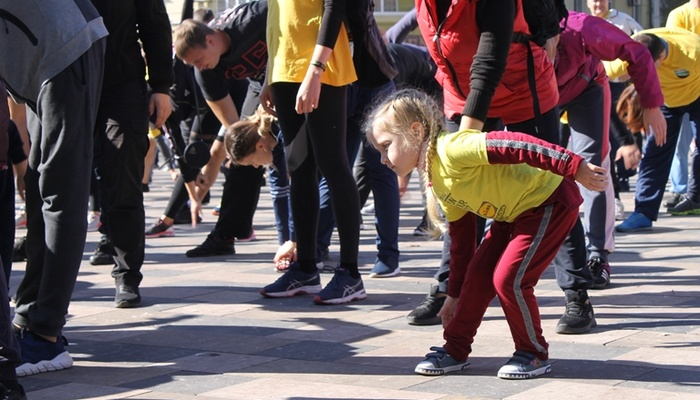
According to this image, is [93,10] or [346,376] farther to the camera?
[93,10]

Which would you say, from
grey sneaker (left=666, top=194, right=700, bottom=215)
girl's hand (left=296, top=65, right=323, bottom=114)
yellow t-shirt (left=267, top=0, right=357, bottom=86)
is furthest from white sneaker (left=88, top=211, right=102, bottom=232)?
grey sneaker (left=666, top=194, right=700, bottom=215)

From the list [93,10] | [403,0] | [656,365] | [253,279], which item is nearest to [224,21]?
[253,279]

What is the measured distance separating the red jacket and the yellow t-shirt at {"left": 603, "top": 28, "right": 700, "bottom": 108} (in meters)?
4.37

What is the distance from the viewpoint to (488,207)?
4465 millimetres

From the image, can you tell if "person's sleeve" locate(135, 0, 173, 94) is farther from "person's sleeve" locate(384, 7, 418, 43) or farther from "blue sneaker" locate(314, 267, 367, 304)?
"person's sleeve" locate(384, 7, 418, 43)

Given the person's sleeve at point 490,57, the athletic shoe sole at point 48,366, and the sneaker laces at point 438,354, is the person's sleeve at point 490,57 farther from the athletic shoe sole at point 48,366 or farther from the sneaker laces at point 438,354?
the athletic shoe sole at point 48,366

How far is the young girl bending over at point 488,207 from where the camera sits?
439 cm

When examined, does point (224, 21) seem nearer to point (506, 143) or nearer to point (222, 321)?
point (222, 321)

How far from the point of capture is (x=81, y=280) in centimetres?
722

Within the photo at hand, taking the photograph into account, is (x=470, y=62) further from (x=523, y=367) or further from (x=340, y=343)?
(x=523, y=367)

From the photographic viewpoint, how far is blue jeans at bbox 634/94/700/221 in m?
9.56

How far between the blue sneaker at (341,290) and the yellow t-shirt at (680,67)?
13.7 feet

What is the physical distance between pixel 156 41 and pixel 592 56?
84.8 inches

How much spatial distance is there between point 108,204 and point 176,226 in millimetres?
4881
